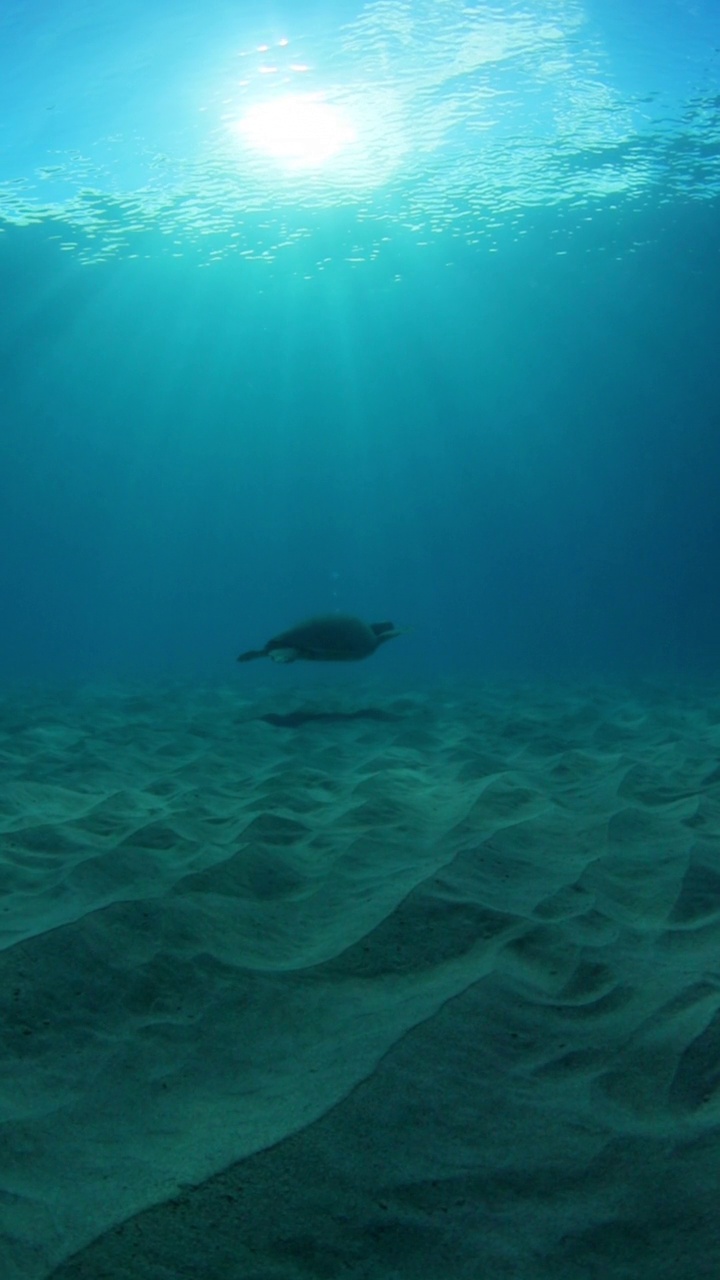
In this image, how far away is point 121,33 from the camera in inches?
583

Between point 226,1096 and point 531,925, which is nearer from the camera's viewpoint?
point 226,1096

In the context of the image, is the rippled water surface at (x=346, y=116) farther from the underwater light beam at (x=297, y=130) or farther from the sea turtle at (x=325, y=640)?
the sea turtle at (x=325, y=640)

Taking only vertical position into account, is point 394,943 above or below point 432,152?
below

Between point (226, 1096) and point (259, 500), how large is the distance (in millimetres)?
102747

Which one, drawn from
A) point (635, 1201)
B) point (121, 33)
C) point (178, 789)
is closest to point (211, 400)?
point (121, 33)

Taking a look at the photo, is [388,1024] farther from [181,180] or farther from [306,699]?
[181,180]

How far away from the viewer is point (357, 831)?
4441mm

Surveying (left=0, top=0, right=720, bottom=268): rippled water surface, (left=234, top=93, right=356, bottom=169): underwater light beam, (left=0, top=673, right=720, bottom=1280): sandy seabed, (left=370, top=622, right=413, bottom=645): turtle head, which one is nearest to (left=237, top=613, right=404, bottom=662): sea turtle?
(left=370, top=622, right=413, bottom=645): turtle head

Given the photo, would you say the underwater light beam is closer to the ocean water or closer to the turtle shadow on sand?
the ocean water

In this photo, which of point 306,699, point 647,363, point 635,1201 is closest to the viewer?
point 635,1201

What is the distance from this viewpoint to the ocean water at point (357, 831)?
70.3 inches

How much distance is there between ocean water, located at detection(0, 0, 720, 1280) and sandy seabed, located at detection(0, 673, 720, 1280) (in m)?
0.01

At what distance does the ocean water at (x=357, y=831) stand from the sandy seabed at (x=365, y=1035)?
1cm

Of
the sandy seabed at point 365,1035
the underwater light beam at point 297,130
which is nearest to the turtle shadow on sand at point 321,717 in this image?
the sandy seabed at point 365,1035
